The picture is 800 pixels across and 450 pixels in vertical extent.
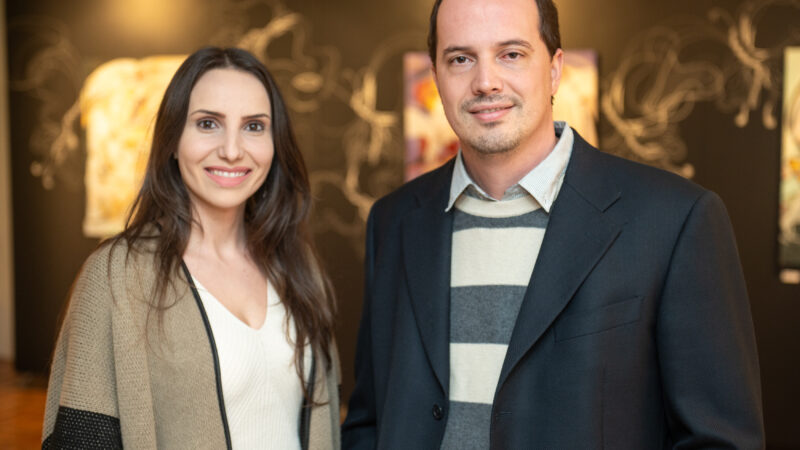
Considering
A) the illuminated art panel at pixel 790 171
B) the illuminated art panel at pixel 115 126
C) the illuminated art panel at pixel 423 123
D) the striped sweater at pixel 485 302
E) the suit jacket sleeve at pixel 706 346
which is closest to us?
the suit jacket sleeve at pixel 706 346

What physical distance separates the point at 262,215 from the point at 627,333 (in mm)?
1170

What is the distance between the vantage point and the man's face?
1767 mm

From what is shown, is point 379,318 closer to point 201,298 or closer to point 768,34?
point 201,298

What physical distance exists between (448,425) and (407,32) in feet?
13.1

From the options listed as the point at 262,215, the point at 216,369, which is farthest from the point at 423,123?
the point at 216,369

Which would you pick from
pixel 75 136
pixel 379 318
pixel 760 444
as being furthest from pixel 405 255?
pixel 75 136

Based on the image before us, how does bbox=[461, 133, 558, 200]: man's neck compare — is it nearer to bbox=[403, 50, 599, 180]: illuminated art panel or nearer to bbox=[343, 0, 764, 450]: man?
bbox=[343, 0, 764, 450]: man

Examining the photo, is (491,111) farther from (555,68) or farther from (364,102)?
(364,102)

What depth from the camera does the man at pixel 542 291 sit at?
1601 mm

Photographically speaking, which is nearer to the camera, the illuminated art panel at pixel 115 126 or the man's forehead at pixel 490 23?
the man's forehead at pixel 490 23

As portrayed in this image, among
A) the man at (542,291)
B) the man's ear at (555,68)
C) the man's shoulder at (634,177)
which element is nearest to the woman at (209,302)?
the man at (542,291)

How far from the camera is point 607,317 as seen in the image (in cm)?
163

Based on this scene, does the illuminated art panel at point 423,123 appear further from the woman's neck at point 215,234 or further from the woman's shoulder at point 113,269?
the woman's shoulder at point 113,269

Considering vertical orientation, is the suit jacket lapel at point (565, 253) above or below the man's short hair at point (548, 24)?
below
